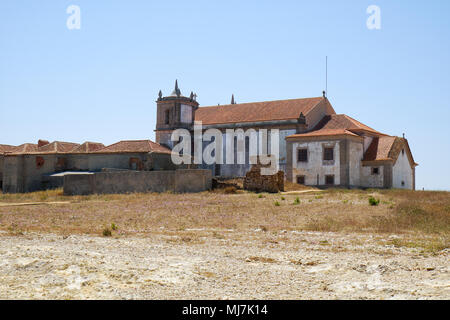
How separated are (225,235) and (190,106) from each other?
39.1 meters

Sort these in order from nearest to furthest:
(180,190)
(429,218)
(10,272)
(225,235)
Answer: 1. (10,272)
2. (225,235)
3. (429,218)
4. (180,190)

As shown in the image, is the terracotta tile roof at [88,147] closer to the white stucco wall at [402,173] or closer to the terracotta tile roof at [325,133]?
the terracotta tile roof at [325,133]

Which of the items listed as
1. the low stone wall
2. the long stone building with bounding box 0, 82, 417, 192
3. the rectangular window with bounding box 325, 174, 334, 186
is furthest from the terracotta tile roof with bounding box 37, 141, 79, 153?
the rectangular window with bounding box 325, 174, 334, 186

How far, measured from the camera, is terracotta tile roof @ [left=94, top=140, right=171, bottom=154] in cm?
4435

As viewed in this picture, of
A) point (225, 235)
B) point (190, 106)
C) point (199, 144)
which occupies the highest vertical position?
point (190, 106)

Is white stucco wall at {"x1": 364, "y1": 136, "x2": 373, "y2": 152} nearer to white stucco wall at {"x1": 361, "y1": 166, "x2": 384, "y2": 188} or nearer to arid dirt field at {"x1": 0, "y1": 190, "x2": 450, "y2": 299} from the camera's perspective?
white stucco wall at {"x1": 361, "y1": 166, "x2": 384, "y2": 188}

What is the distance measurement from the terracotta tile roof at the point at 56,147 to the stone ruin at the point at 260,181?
20355mm

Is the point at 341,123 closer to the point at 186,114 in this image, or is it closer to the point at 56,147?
the point at 186,114

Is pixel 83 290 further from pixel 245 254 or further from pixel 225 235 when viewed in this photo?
pixel 225 235

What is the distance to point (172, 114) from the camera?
5184 cm

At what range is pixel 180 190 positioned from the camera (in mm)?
33156

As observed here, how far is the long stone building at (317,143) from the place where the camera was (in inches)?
1620

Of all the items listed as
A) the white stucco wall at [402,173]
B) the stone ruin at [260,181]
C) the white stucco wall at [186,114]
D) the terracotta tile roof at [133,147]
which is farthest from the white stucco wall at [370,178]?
the white stucco wall at [186,114]
